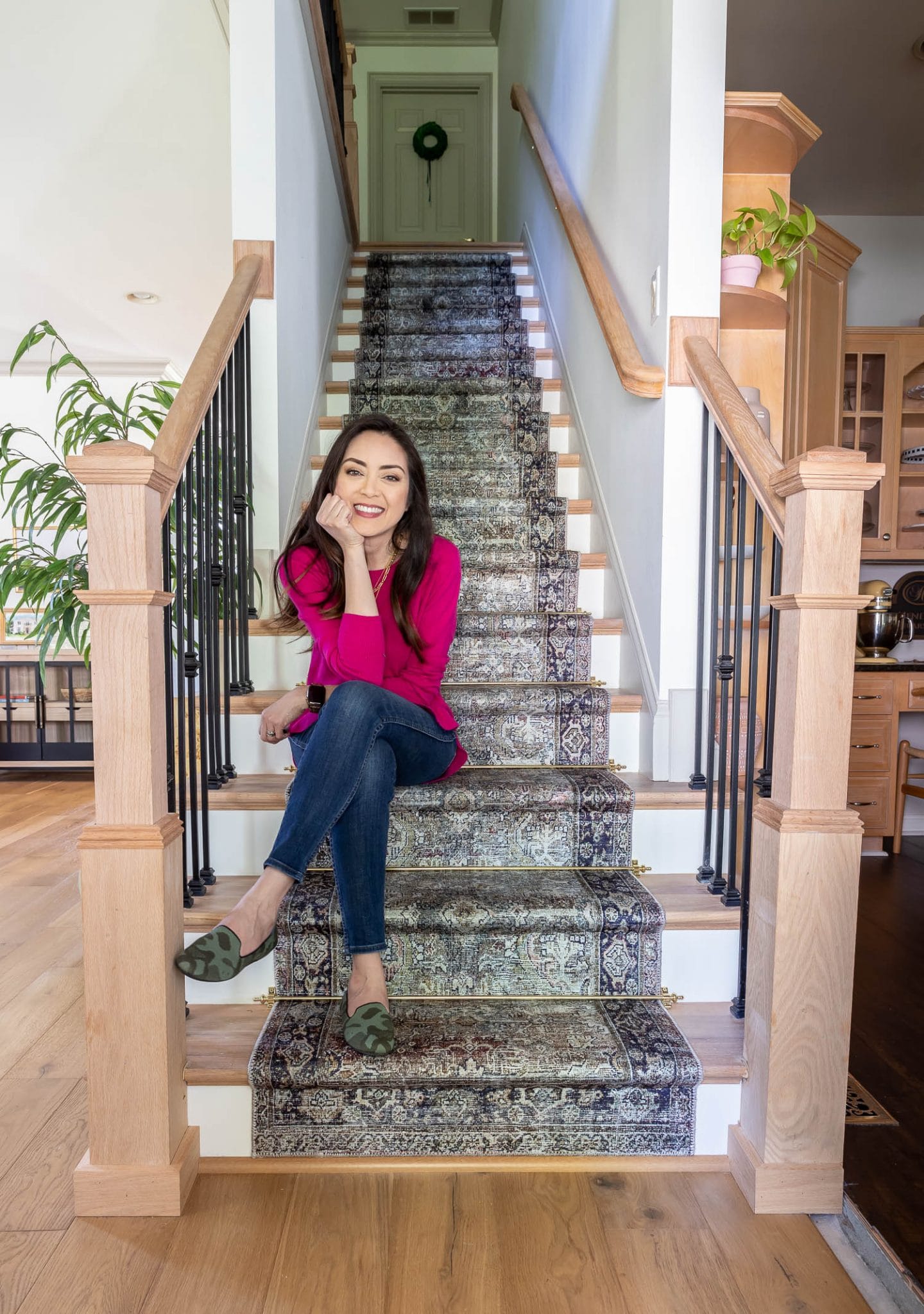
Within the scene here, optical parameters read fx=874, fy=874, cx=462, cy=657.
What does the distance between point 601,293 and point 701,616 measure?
1034mm

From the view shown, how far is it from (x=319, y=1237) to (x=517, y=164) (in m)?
5.20

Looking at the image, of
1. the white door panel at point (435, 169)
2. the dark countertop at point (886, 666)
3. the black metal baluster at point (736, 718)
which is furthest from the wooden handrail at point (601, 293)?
the white door panel at point (435, 169)

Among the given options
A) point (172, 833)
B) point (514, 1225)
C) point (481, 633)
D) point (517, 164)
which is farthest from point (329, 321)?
point (514, 1225)

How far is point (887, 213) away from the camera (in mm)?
4145

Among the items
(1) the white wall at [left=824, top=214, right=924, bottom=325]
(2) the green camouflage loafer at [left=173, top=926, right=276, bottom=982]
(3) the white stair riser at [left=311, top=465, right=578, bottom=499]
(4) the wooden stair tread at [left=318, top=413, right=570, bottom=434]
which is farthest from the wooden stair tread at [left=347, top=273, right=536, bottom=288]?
(2) the green camouflage loafer at [left=173, top=926, right=276, bottom=982]

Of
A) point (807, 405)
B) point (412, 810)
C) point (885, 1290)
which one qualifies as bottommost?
point (885, 1290)

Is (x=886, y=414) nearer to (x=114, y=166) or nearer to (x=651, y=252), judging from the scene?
(x=651, y=252)

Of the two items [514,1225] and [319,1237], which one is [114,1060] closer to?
[319,1237]

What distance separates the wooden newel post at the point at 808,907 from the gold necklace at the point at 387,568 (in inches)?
29.8

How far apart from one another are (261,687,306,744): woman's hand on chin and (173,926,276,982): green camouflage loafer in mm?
407

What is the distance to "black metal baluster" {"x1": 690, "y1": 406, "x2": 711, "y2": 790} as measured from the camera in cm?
184

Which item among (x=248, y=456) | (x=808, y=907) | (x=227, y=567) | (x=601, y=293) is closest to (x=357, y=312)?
(x=601, y=293)

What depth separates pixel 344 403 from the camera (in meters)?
3.28

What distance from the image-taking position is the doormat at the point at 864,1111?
5.14 ft
